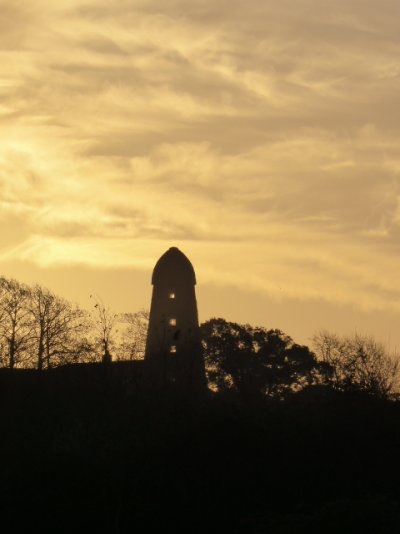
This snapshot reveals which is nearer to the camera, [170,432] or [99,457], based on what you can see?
[99,457]

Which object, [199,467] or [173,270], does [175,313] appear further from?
[199,467]

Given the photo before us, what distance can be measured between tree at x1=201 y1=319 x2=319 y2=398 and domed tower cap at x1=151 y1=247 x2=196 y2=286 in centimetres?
341

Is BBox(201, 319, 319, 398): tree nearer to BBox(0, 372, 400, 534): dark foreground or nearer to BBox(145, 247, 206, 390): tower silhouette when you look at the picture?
BBox(145, 247, 206, 390): tower silhouette

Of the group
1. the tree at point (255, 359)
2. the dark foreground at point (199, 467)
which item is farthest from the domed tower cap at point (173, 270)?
the dark foreground at point (199, 467)

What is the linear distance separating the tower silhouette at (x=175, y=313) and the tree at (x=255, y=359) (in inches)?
41.2

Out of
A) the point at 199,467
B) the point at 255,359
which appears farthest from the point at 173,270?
the point at 199,467

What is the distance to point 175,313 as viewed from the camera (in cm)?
7606

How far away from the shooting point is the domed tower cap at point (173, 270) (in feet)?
251

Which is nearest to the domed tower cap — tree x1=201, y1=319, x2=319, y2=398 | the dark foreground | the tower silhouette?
the tower silhouette

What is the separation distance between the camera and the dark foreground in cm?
3875

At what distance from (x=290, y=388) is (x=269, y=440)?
90.5 feet

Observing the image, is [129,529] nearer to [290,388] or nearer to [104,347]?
[104,347]

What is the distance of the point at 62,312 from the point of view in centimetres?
6894

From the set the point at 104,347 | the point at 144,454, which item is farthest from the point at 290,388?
the point at 144,454
